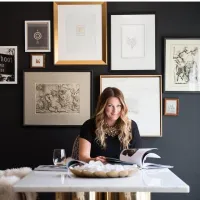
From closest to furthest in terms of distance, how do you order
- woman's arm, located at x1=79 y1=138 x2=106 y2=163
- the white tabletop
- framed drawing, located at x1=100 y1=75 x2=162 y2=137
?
the white tabletop < woman's arm, located at x1=79 y1=138 x2=106 y2=163 < framed drawing, located at x1=100 y1=75 x2=162 y2=137

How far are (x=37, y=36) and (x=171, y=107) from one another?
4.74 ft

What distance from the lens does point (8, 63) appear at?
3.66 meters

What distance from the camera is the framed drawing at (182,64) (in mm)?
3604

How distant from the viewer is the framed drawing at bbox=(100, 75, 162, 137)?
3.59 m

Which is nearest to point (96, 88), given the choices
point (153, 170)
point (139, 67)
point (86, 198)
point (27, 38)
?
point (139, 67)

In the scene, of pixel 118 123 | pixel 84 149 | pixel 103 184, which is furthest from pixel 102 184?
pixel 118 123

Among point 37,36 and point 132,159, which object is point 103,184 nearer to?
point 132,159

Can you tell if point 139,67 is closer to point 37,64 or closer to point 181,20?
point 181,20

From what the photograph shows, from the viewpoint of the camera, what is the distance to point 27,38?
12.0ft

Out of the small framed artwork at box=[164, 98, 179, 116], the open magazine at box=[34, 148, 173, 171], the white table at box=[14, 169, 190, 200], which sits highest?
the small framed artwork at box=[164, 98, 179, 116]

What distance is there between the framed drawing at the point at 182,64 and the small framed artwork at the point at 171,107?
0.10m

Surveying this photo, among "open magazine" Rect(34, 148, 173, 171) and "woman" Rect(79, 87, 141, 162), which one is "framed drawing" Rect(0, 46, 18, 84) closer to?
"woman" Rect(79, 87, 141, 162)

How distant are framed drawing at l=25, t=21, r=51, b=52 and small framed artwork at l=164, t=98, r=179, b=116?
123 cm

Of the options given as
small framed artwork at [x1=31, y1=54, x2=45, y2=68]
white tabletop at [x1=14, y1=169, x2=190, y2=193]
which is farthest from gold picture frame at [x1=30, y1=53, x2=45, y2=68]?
white tabletop at [x1=14, y1=169, x2=190, y2=193]
